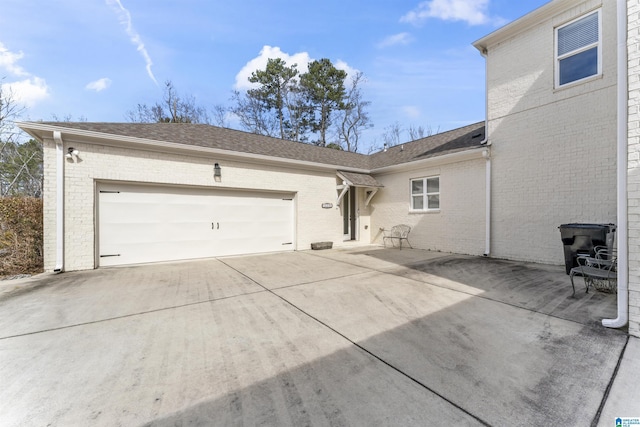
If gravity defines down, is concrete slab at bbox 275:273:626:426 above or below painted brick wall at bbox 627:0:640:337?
below

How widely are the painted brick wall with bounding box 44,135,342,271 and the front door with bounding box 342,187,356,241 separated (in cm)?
195

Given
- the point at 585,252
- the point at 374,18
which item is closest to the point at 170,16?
the point at 374,18

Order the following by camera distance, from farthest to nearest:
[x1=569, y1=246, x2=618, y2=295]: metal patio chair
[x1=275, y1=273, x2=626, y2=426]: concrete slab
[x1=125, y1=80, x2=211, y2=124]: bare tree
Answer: [x1=125, y1=80, x2=211, y2=124]: bare tree → [x1=569, y1=246, x2=618, y2=295]: metal patio chair → [x1=275, y1=273, x2=626, y2=426]: concrete slab

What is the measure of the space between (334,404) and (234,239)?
7.03 meters

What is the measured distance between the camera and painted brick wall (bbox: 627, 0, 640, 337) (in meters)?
2.80

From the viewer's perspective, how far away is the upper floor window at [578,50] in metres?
5.75

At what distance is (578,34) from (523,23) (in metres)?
1.28

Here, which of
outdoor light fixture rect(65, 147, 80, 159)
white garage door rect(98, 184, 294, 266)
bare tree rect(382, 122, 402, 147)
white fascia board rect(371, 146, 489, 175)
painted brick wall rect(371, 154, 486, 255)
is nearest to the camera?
outdoor light fixture rect(65, 147, 80, 159)

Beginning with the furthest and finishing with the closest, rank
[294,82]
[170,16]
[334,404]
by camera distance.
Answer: [294,82] < [170,16] < [334,404]

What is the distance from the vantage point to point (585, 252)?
5.13m

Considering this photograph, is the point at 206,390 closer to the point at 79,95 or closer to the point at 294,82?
the point at 79,95

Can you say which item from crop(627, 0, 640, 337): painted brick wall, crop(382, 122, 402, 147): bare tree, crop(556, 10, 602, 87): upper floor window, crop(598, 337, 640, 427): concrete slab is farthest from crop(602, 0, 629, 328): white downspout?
crop(382, 122, 402, 147): bare tree

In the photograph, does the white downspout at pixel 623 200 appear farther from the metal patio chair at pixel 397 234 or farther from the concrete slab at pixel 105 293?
the metal patio chair at pixel 397 234

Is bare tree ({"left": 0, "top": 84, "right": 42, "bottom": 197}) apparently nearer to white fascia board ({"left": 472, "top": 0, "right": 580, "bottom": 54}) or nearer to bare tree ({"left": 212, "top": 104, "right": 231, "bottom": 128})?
bare tree ({"left": 212, "top": 104, "right": 231, "bottom": 128})
